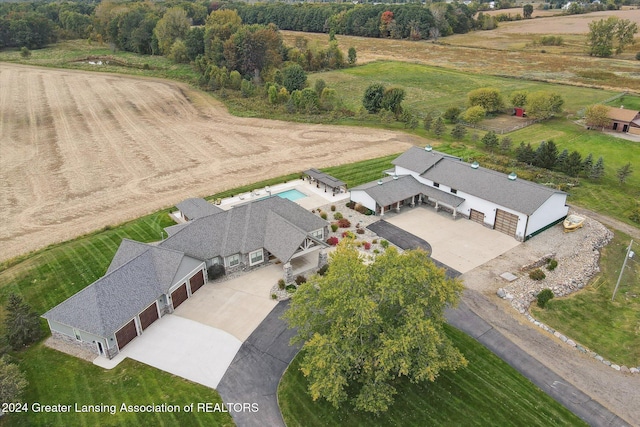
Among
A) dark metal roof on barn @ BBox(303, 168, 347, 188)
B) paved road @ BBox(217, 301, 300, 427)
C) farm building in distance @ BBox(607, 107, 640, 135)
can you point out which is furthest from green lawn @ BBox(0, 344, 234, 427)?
farm building in distance @ BBox(607, 107, 640, 135)

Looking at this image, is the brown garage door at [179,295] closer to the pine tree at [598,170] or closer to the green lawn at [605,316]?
the green lawn at [605,316]

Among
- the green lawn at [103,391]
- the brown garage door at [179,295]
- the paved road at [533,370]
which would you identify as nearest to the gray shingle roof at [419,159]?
the paved road at [533,370]

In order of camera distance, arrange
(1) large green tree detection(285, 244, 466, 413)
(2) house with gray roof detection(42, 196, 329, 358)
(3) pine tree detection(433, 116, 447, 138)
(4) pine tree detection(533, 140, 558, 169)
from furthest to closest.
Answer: (3) pine tree detection(433, 116, 447, 138) < (4) pine tree detection(533, 140, 558, 169) < (2) house with gray roof detection(42, 196, 329, 358) < (1) large green tree detection(285, 244, 466, 413)

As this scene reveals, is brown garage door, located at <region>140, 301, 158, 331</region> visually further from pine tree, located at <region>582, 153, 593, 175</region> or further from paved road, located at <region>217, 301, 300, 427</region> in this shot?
pine tree, located at <region>582, 153, 593, 175</region>

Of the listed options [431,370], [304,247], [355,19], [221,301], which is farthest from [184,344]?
[355,19]

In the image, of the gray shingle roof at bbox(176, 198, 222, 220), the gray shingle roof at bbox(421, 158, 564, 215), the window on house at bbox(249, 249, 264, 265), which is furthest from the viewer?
the gray shingle roof at bbox(176, 198, 222, 220)

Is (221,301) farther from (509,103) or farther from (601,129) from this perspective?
(509,103)

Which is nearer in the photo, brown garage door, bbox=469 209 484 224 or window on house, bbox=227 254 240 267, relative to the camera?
window on house, bbox=227 254 240 267
